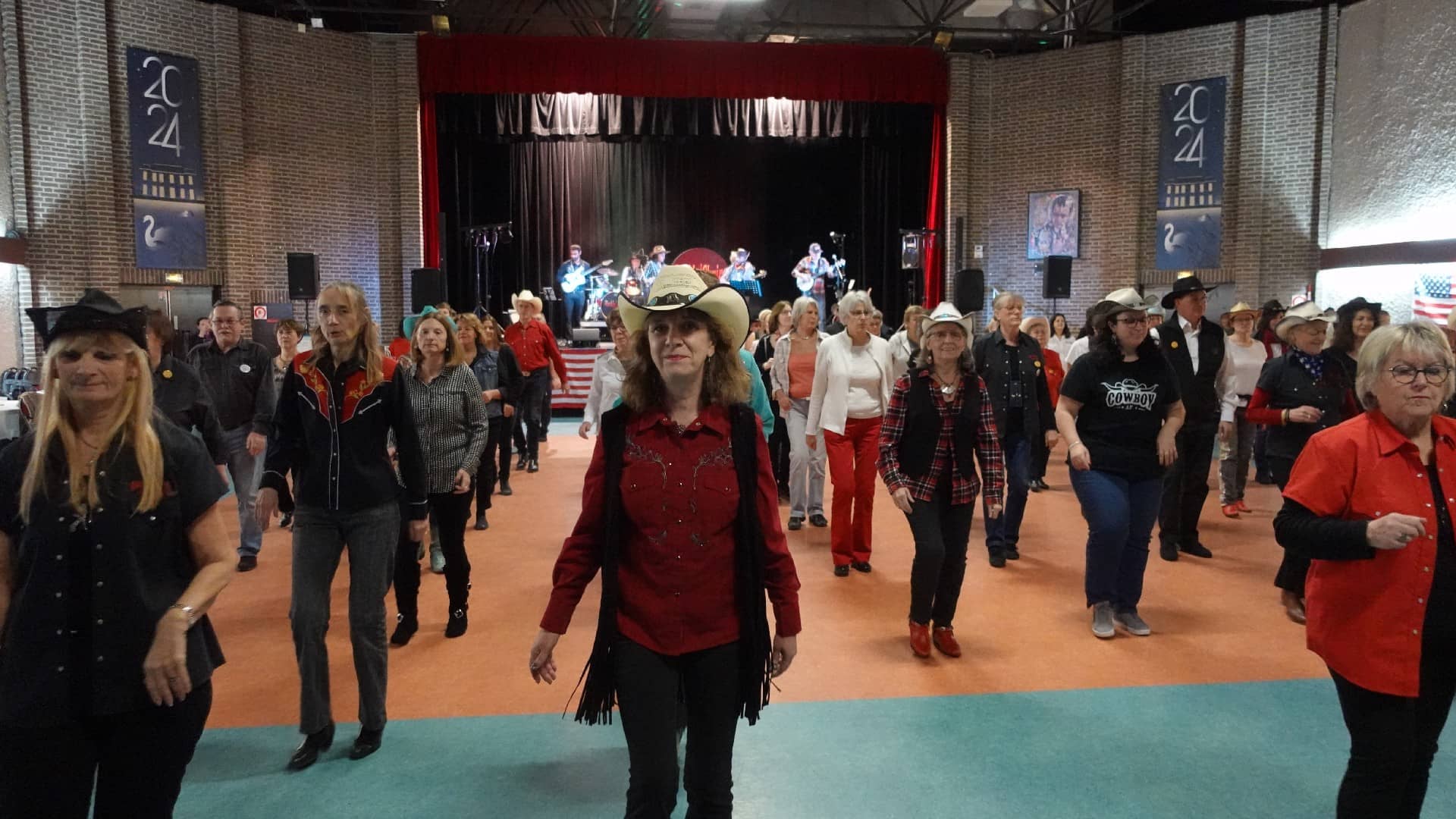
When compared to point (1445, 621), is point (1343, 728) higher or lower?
lower

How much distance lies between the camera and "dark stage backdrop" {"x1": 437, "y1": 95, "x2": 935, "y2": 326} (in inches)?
744

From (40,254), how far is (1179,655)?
13817mm

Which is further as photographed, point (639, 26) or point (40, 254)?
point (639, 26)

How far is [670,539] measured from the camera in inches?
82.7

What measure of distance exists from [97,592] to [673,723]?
1.18 m

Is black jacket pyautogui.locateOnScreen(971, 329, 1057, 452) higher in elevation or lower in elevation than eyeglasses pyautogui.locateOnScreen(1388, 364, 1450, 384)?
lower

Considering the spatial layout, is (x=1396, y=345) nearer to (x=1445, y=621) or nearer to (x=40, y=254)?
(x=1445, y=621)

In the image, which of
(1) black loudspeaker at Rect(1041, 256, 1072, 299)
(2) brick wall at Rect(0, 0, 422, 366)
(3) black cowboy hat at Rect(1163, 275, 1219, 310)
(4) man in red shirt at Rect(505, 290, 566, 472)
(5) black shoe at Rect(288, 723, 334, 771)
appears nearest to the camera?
(5) black shoe at Rect(288, 723, 334, 771)

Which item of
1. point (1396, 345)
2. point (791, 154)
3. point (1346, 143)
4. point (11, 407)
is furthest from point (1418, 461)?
point (791, 154)

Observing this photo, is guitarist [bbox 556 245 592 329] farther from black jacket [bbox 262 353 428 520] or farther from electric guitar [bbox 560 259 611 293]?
black jacket [bbox 262 353 428 520]

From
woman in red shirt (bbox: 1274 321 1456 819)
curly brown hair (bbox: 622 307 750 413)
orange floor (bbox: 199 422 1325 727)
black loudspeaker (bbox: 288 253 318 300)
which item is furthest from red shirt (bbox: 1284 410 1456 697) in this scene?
black loudspeaker (bbox: 288 253 318 300)

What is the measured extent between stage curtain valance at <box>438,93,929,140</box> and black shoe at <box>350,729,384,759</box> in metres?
14.9

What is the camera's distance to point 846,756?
336cm

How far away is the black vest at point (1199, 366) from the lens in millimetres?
5715
